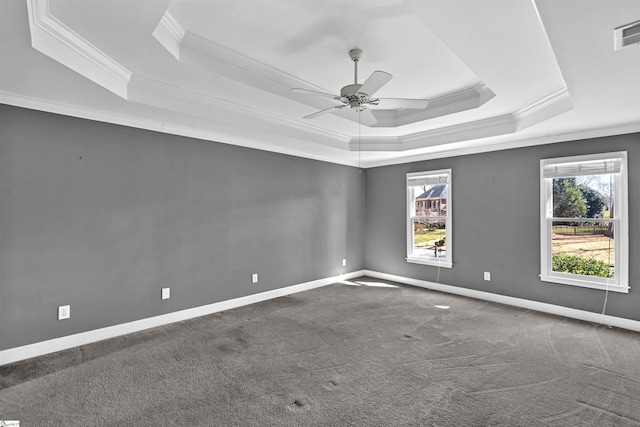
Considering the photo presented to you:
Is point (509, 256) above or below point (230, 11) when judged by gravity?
below

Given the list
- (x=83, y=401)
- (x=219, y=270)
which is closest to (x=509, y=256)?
(x=219, y=270)

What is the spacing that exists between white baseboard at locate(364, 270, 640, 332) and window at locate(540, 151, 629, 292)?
1.18 feet

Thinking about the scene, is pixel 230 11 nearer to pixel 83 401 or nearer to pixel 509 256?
pixel 83 401

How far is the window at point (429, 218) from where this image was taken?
5.46 m

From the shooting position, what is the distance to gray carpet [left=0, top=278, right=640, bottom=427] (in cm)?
218

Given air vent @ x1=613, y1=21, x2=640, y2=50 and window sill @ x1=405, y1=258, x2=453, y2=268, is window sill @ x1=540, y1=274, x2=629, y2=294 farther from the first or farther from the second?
air vent @ x1=613, y1=21, x2=640, y2=50

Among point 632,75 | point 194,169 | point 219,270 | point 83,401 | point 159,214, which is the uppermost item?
point 632,75

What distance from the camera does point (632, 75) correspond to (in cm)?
237

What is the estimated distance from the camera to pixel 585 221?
13.4 feet

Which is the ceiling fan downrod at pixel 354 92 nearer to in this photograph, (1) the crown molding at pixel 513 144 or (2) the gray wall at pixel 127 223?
(2) the gray wall at pixel 127 223

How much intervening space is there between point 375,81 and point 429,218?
383cm

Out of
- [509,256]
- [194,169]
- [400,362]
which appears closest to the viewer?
[400,362]

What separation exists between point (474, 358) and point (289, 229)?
3.22 metres

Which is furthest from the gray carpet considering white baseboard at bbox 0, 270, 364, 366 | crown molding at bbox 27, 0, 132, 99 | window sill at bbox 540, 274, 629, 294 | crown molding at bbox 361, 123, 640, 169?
crown molding at bbox 27, 0, 132, 99
